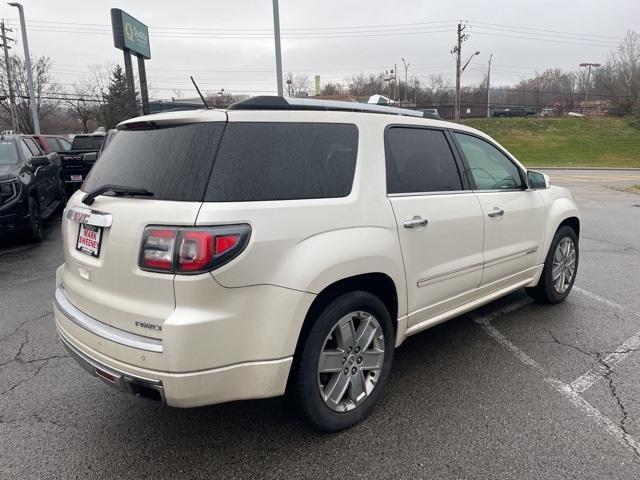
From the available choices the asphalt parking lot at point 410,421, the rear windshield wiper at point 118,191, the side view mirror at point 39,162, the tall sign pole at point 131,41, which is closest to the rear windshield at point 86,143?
the side view mirror at point 39,162

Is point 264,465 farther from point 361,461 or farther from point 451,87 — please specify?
point 451,87

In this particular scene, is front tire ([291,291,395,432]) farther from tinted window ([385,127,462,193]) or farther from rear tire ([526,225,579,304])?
rear tire ([526,225,579,304])

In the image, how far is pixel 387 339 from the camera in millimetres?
2869

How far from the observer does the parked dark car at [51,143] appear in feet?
33.1

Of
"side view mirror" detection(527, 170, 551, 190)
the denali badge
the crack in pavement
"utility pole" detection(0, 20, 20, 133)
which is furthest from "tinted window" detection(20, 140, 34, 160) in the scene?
"utility pole" detection(0, 20, 20, 133)

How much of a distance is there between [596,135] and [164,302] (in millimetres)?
52398

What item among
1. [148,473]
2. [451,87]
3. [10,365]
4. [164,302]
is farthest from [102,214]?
[451,87]

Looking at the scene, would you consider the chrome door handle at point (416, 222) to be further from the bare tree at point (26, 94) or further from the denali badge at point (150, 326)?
the bare tree at point (26, 94)

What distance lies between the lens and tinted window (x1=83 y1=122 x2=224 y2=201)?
7.16ft

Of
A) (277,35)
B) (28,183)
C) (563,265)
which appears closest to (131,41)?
(277,35)

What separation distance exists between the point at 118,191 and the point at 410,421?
2.10m

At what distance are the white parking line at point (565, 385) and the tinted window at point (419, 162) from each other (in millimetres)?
1423

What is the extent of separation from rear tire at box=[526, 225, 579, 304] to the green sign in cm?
2723

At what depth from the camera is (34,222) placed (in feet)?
25.0
